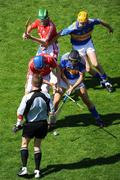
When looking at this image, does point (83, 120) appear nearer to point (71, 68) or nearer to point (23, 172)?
point (71, 68)

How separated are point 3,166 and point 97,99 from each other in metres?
4.35

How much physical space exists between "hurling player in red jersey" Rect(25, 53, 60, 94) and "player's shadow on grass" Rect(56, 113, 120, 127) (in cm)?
108

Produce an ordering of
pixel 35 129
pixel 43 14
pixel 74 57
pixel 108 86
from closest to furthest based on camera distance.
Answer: pixel 35 129 < pixel 74 57 < pixel 43 14 < pixel 108 86

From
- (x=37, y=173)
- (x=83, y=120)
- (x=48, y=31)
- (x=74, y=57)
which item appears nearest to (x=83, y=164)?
(x=37, y=173)

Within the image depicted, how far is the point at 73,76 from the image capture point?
1548cm

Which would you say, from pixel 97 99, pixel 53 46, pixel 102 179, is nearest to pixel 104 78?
pixel 97 99

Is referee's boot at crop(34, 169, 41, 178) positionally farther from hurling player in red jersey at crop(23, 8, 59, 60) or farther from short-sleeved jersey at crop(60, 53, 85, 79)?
hurling player in red jersey at crop(23, 8, 59, 60)

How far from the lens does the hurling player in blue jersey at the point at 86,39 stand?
16.8 meters

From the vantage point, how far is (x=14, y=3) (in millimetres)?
23156

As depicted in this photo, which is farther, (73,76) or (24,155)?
(73,76)

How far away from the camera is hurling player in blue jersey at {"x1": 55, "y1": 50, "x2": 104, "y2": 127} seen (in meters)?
15.2

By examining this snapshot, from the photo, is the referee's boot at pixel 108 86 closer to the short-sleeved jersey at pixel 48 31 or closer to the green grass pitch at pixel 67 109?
the green grass pitch at pixel 67 109

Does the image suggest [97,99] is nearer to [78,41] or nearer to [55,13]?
[78,41]

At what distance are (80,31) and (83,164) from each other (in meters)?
4.40
